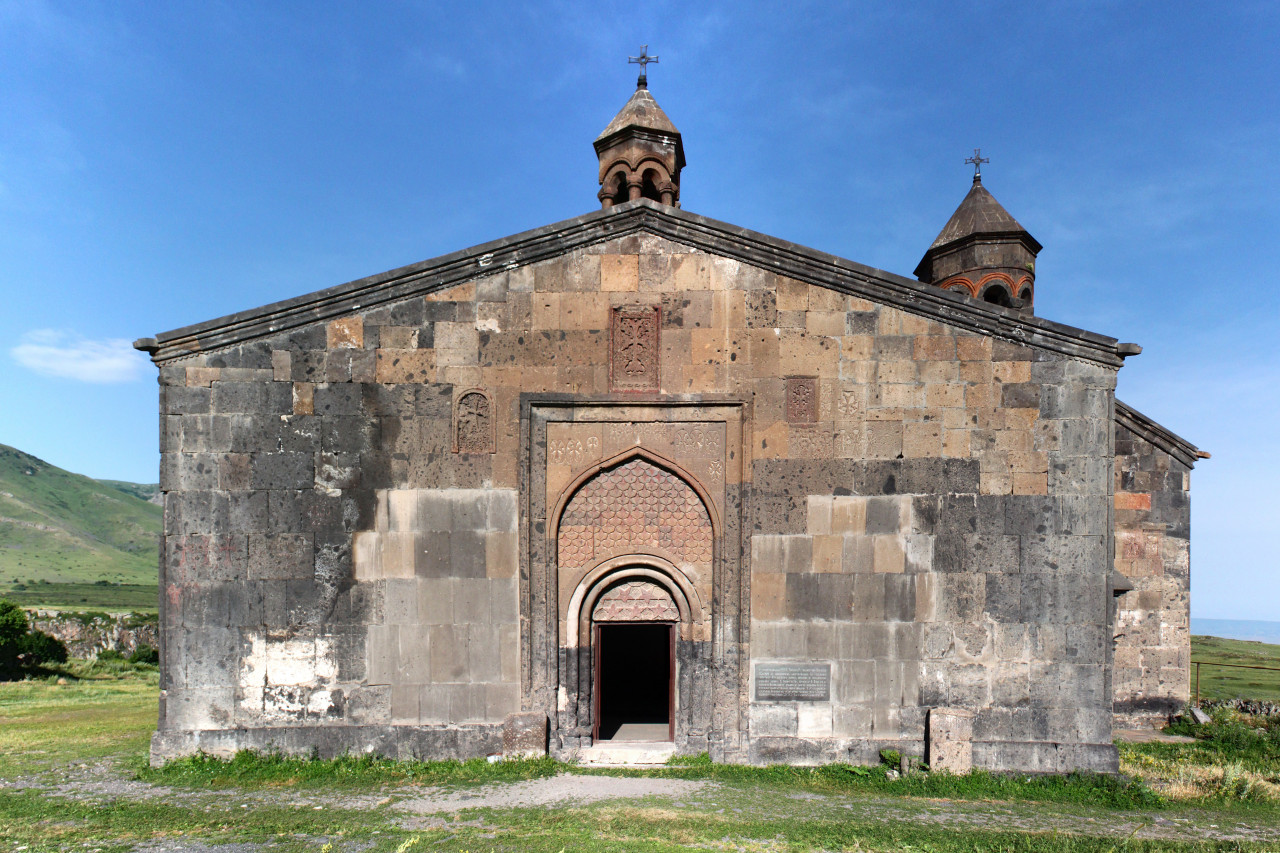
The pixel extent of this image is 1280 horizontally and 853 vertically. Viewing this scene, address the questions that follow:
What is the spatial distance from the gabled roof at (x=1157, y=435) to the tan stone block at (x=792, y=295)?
6190mm

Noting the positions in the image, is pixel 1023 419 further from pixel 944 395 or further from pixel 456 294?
pixel 456 294

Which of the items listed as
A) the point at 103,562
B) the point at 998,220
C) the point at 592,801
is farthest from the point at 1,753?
the point at 103,562

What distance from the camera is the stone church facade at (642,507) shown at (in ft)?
25.2

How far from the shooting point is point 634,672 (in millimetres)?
12727

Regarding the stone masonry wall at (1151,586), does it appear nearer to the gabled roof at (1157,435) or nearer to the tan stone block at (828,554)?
the gabled roof at (1157,435)

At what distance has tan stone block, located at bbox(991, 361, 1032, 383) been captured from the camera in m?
7.89

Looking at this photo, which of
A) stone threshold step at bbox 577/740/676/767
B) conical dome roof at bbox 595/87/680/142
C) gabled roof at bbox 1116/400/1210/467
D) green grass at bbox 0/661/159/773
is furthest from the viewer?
conical dome roof at bbox 595/87/680/142

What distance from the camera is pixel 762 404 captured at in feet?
25.9

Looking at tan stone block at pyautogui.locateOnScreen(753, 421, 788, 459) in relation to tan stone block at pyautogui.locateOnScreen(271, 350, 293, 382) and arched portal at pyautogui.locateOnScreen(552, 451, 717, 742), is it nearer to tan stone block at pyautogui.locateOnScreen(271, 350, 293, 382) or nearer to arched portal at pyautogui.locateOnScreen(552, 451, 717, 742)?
arched portal at pyautogui.locateOnScreen(552, 451, 717, 742)

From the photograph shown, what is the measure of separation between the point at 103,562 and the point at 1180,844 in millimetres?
99185

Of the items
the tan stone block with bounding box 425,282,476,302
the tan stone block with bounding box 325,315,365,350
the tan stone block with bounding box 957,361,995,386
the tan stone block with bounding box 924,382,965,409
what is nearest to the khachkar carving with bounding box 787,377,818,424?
the tan stone block with bounding box 924,382,965,409

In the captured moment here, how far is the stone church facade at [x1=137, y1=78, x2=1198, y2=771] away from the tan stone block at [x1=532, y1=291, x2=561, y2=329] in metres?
0.03

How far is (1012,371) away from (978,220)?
844cm

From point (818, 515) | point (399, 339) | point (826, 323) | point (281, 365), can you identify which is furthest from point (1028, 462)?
point (281, 365)
